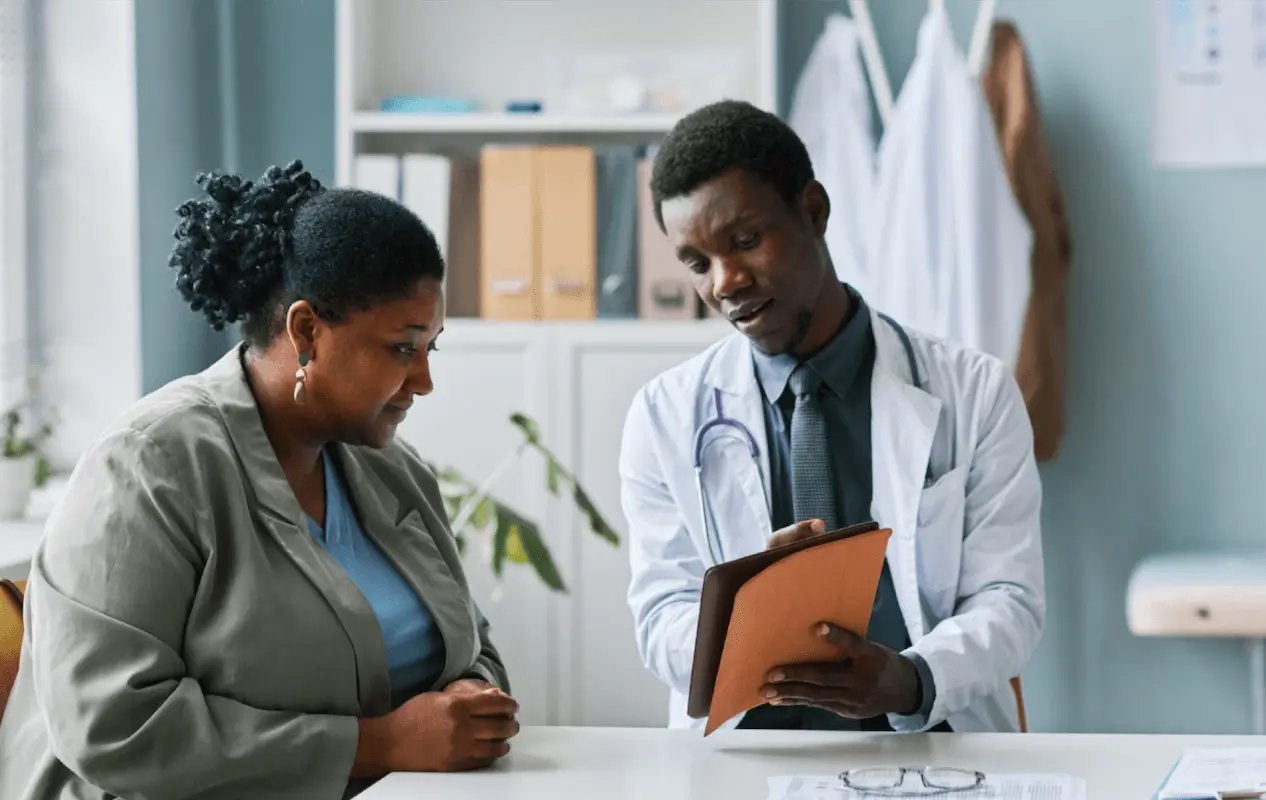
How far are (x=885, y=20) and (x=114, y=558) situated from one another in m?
2.38

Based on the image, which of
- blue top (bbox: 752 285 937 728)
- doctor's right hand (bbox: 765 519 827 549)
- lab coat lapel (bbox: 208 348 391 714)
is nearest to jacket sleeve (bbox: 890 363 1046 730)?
blue top (bbox: 752 285 937 728)

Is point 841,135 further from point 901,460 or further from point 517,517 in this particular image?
point 901,460

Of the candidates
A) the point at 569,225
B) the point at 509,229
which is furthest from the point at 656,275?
the point at 509,229

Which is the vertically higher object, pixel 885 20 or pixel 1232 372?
pixel 885 20

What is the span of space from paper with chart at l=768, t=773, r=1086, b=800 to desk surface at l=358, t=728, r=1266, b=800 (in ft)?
0.05

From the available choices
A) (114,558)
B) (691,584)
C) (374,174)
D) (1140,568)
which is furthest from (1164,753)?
(374,174)

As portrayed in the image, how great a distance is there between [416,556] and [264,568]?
0.80 ft

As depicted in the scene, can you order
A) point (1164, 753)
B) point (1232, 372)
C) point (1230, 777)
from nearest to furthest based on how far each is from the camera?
point (1230, 777) < point (1164, 753) < point (1232, 372)

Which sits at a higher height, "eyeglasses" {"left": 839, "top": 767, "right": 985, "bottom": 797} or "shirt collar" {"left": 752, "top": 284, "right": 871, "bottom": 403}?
"shirt collar" {"left": 752, "top": 284, "right": 871, "bottom": 403}

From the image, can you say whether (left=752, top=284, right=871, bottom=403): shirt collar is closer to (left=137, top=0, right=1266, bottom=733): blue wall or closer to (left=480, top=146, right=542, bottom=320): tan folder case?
(left=480, top=146, right=542, bottom=320): tan folder case

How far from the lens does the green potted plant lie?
2.75m

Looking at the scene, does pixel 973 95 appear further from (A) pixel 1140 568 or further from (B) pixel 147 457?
(B) pixel 147 457

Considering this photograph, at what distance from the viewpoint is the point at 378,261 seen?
1479 mm

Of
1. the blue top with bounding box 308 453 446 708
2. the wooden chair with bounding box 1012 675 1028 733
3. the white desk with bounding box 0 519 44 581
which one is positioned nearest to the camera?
the blue top with bounding box 308 453 446 708
